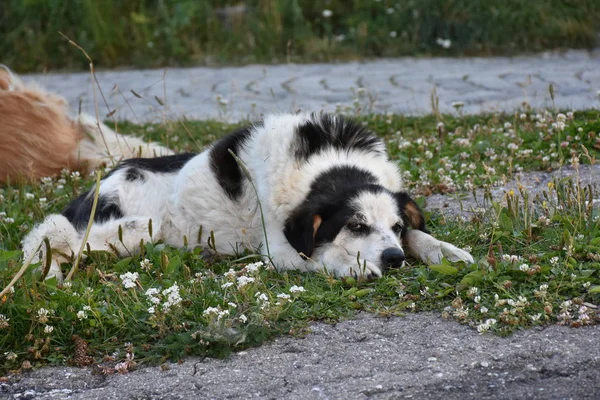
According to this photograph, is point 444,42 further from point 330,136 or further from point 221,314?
point 221,314

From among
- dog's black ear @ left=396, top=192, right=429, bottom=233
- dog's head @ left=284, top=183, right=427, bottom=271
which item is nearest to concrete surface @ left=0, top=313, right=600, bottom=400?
dog's head @ left=284, top=183, right=427, bottom=271

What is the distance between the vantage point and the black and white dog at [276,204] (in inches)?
168

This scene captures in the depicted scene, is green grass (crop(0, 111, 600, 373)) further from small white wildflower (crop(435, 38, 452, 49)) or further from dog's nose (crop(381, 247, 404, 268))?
small white wildflower (crop(435, 38, 452, 49))

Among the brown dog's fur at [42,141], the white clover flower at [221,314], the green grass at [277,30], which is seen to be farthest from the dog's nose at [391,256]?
the green grass at [277,30]

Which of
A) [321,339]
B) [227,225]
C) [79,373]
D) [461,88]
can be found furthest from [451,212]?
[461,88]

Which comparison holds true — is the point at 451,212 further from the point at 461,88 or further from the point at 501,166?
the point at 461,88

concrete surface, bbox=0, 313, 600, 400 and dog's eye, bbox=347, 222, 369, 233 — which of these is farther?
dog's eye, bbox=347, 222, 369, 233

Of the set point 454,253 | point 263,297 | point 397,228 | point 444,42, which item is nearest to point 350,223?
point 397,228

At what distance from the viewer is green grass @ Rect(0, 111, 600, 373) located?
3553mm

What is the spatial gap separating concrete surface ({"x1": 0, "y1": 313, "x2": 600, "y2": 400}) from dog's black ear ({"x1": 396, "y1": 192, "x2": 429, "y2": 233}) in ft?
3.31

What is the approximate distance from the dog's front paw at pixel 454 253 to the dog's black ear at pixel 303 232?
0.61 m

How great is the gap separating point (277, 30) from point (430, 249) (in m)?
7.18

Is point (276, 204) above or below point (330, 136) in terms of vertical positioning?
below

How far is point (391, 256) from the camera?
13.5ft
